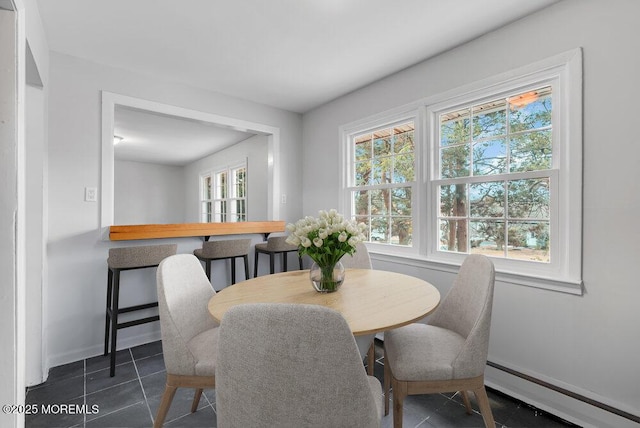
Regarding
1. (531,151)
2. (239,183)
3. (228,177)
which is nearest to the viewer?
(531,151)

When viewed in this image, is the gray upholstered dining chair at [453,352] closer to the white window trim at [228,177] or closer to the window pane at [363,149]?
the window pane at [363,149]

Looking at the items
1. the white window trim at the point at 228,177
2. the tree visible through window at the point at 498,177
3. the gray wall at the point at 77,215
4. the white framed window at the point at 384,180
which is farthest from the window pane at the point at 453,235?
the white window trim at the point at 228,177

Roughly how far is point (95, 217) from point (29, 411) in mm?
1370

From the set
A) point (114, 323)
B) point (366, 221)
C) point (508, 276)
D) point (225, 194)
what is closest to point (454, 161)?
point (508, 276)

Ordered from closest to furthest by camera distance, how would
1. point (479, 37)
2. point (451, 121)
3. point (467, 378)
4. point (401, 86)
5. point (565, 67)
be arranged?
point (467, 378)
point (565, 67)
point (479, 37)
point (451, 121)
point (401, 86)

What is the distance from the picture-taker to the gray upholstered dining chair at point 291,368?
0.76m

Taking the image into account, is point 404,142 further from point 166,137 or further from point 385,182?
point 166,137

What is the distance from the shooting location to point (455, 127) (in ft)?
8.09

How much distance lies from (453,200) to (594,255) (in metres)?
0.94

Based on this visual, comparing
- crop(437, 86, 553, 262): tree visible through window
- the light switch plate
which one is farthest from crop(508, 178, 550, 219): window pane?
the light switch plate

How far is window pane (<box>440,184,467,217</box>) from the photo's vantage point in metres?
2.39

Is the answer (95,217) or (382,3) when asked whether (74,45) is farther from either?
(382,3)

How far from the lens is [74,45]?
233 cm

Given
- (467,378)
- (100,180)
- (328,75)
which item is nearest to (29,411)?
(100,180)
